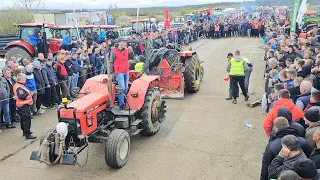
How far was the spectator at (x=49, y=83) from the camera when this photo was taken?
30.3 ft

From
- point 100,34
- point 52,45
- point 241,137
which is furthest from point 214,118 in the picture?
point 100,34

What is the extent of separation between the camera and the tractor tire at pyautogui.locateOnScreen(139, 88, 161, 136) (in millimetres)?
6762

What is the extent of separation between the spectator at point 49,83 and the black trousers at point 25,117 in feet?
7.05

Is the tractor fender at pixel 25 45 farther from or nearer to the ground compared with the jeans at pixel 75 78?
farther from the ground

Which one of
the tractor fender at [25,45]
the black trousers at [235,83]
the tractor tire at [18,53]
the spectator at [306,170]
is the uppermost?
the tractor fender at [25,45]

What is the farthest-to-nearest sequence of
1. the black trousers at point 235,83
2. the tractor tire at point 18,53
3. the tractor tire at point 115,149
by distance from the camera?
1. the tractor tire at point 18,53
2. the black trousers at point 235,83
3. the tractor tire at point 115,149

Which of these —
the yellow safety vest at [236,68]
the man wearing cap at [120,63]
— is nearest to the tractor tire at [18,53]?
the man wearing cap at [120,63]

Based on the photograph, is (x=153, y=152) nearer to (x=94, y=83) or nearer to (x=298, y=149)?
(x=94, y=83)

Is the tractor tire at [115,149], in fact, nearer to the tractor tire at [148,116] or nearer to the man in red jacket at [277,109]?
the tractor tire at [148,116]

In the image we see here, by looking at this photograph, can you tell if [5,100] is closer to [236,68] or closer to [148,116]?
[148,116]

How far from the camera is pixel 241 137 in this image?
7.04 metres

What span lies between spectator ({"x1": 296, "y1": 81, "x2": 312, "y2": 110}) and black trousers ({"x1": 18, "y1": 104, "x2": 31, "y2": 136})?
17.0ft

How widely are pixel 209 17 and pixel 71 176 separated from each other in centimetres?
3362

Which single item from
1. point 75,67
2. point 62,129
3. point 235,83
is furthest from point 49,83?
point 235,83
